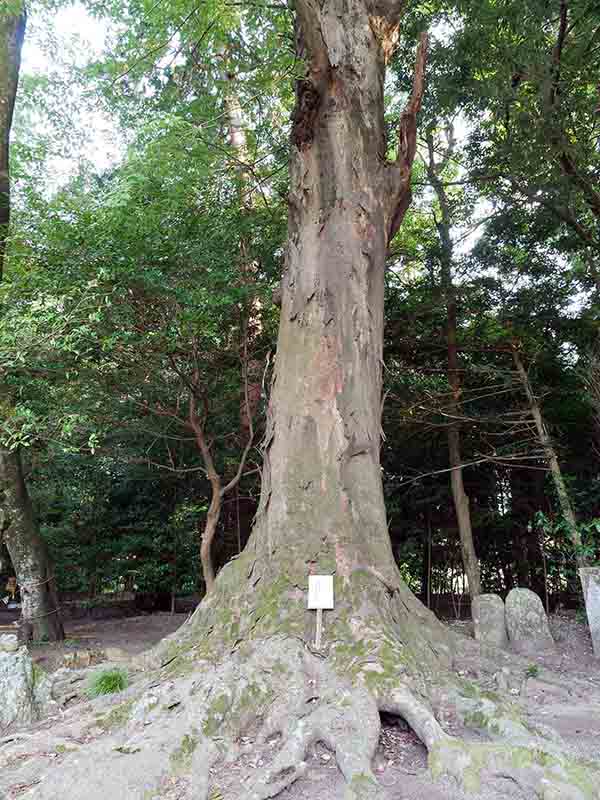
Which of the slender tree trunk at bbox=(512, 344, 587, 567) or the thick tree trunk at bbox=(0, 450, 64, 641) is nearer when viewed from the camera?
the slender tree trunk at bbox=(512, 344, 587, 567)

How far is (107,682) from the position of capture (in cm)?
356

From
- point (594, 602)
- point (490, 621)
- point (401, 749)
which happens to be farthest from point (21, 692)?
point (594, 602)

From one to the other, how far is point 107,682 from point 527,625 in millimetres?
4042

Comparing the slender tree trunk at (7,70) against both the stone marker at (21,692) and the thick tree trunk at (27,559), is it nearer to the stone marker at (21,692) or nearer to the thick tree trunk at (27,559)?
the thick tree trunk at (27,559)

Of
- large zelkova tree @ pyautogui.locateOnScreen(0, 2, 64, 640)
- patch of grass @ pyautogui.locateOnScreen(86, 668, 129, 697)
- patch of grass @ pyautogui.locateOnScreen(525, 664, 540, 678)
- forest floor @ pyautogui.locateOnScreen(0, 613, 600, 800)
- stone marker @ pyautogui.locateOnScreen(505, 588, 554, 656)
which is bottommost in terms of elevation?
forest floor @ pyautogui.locateOnScreen(0, 613, 600, 800)

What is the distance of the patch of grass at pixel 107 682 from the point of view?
3489 mm

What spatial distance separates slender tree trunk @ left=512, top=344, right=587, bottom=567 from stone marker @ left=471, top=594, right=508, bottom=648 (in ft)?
4.09

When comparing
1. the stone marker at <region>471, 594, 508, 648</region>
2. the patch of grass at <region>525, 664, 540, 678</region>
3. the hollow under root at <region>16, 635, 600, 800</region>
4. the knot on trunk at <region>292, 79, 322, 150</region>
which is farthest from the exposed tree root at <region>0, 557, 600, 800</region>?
the knot on trunk at <region>292, 79, 322, 150</region>

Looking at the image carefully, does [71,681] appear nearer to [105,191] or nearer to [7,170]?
[105,191]

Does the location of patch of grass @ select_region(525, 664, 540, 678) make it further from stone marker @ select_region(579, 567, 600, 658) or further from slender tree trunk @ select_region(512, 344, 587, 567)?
slender tree trunk @ select_region(512, 344, 587, 567)

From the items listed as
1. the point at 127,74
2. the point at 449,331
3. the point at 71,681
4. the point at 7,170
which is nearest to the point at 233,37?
the point at 127,74

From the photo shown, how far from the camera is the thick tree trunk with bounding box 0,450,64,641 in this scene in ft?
24.3

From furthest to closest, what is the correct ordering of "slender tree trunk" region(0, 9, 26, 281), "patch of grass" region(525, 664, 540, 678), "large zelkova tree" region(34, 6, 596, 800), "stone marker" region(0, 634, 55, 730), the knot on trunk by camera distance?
"slender tree trunk" region(0, 9, 26, 281) < the knot on trunk < "patch of grass" region(525, 664, 540, 678) < "stone marker" region(0, 634, 55, 730) < "large zelkova tree" region(34, 6, 596, 800)

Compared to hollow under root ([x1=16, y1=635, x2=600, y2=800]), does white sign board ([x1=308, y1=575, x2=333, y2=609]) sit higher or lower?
higher
